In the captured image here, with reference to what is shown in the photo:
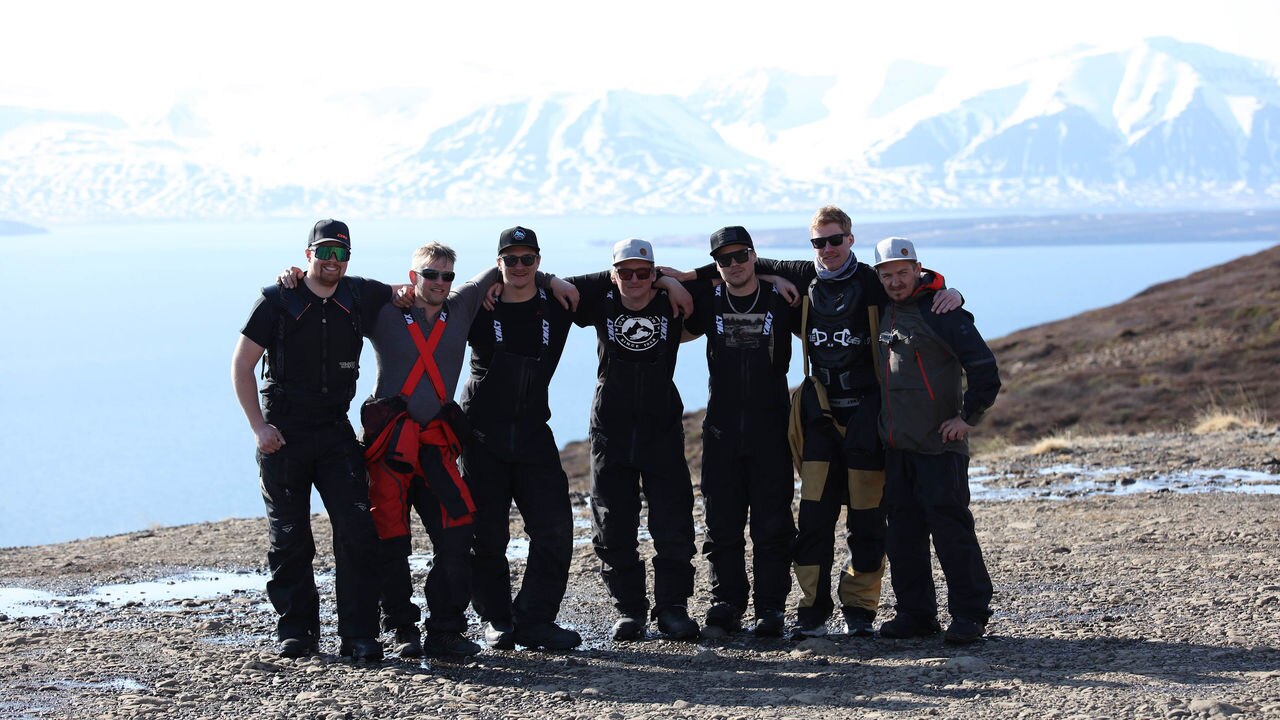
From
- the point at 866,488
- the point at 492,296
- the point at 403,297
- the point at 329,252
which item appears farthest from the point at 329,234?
the point at 866,488

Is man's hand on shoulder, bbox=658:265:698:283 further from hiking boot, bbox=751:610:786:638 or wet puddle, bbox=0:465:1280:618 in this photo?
wet puddle, bbox=0:465:1280:618

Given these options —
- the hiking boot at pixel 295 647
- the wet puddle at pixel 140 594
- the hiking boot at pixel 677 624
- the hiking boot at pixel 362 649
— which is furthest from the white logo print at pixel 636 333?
the wet puddle at pixel 140 594

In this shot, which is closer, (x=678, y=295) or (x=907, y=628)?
(x=907, y=628)

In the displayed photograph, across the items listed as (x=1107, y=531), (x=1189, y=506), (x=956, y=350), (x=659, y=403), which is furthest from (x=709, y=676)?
(x=1189, y=506)

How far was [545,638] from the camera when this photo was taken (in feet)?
26.0

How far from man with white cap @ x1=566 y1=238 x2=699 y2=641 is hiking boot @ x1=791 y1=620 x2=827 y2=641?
55cm

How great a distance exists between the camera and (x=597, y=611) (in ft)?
30.0

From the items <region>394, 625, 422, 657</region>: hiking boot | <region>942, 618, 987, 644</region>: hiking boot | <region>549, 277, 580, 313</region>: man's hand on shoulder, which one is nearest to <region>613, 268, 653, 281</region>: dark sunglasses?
<region>549, 277, 580, 313</region>: man's hand on shoulder

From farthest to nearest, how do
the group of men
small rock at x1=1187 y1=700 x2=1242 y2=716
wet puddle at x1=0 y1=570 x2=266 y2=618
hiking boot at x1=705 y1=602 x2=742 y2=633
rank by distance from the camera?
wet puddle at x1=0 y1=570 x2=266 y2=618, hiking boot at x1=705 y1=602 x2=742 y2=633, the group of men, small rock at x1=1187 y1=700 x2=1242 y2=716

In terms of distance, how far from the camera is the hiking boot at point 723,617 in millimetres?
8109

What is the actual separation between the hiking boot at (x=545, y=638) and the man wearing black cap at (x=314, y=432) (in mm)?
818

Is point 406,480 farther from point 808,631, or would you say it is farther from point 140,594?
point 140,594

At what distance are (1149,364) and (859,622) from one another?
28.2 m

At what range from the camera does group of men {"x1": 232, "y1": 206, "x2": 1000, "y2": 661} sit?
7488 mm
